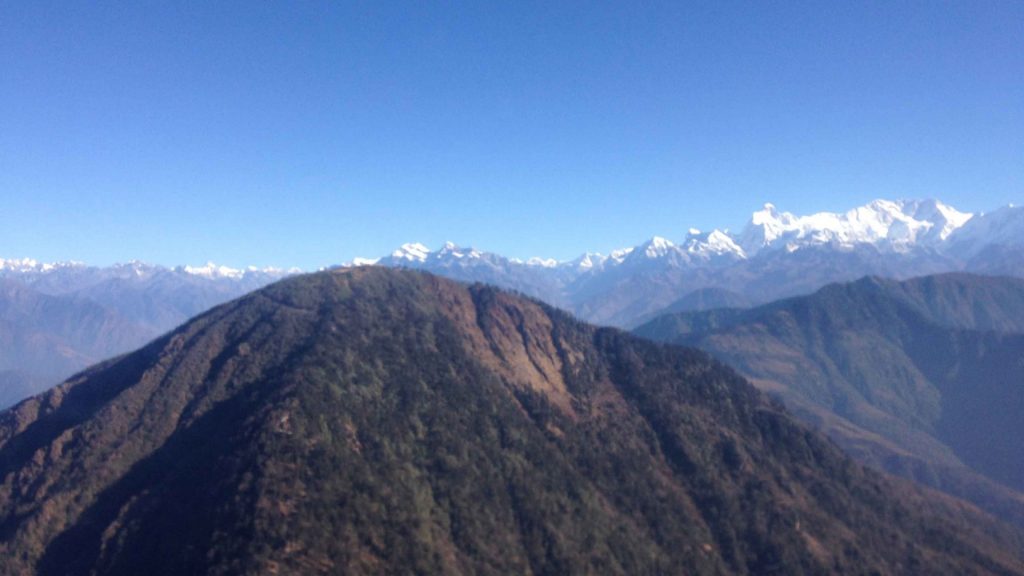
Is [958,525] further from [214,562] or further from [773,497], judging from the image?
[214,562]

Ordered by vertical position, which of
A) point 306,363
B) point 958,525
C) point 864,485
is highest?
point 306,363

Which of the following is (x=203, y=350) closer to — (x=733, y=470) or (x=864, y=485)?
(x=733, y=470)

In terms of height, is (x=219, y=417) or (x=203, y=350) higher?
(x=203, y=350)

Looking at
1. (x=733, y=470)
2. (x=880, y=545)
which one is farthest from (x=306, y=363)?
(x=880, y=545)

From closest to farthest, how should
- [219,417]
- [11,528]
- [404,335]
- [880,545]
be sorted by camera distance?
[11,528] < [219,417] < [880,545] < [404,335]

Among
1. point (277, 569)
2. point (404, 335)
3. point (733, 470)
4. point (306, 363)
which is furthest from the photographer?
point (404, 335)

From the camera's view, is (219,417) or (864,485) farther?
(864,485)

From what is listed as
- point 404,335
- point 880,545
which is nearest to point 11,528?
point 404,335
